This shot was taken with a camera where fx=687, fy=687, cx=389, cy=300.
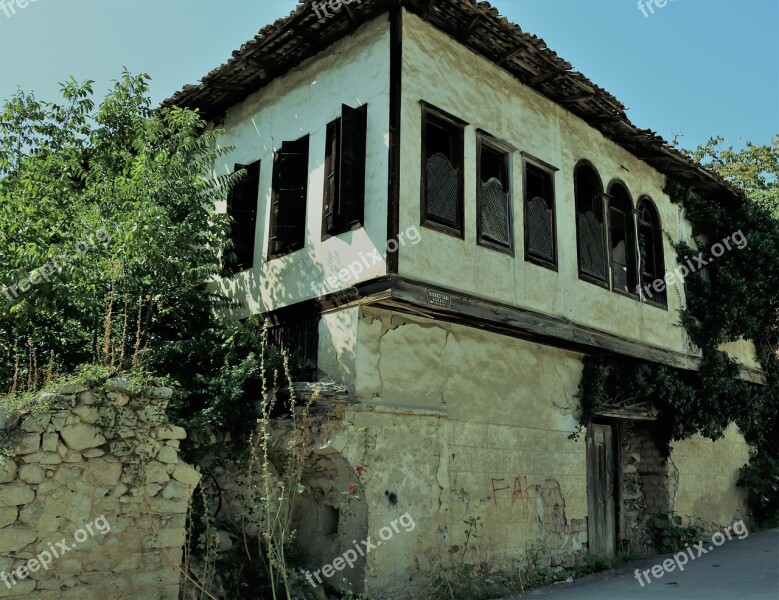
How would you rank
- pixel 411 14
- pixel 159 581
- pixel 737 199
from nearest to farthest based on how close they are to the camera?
pixel 159 581 → pixel 411 14 → pixel 737 199

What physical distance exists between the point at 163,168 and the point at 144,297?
154 centimetres

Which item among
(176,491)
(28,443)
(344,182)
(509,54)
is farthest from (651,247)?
(28,443)

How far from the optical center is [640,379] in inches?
414

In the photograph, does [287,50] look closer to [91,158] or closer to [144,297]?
[91,158]

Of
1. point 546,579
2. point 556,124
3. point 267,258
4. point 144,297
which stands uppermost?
point 556,124

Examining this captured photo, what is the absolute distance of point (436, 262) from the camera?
778 centimetres

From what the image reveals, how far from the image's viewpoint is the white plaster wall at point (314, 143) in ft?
25.3

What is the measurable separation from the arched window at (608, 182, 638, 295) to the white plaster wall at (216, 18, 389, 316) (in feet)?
→ 15.6

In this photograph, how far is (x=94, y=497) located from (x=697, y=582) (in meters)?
7.01

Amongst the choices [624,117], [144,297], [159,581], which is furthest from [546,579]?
[624,117]

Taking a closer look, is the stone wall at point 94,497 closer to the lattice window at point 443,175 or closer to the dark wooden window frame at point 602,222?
the lattice window at point 443,175

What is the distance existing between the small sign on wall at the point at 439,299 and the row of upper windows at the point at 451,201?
2.78 feet

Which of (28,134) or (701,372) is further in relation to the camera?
(701,372)

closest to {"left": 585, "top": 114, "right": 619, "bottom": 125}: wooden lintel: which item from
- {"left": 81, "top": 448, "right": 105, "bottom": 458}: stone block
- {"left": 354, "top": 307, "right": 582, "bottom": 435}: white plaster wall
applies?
{"left": 354, "top": 307, "right": 582, "bottom": 435}: white plaster wall
